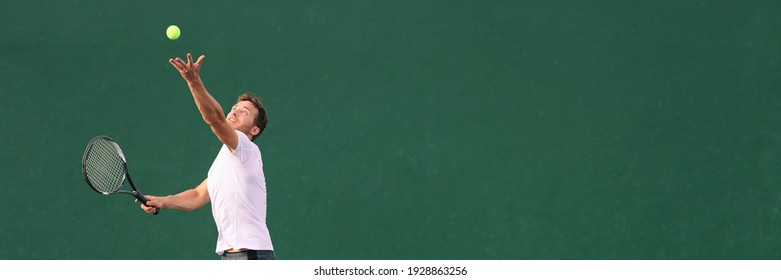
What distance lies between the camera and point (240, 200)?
3086 millimetres

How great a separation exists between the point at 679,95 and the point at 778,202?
61 centimetres

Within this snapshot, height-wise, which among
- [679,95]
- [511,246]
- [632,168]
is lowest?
[511,246]

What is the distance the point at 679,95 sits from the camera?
4.36m

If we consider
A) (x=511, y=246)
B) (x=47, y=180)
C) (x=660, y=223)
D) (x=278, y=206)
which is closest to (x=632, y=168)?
(x=660, y=223)

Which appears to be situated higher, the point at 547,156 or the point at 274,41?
the point at 274,41

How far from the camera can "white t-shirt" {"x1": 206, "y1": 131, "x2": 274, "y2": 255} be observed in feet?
10.0

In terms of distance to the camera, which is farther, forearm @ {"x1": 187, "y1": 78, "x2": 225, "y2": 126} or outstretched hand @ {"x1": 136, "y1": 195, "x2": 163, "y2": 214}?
outstretched hand @ {"x1": 136, "y1": 195, "x2": 163, "y2": 214}

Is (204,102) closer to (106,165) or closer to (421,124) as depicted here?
(106,165)

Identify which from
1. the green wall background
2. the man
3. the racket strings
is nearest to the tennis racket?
the racket strings

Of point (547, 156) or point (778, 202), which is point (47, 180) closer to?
point (547, 156)

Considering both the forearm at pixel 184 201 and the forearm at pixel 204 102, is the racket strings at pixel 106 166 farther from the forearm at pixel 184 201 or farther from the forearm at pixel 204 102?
the forearm at pixel 204 102

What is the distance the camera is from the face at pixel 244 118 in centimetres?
332

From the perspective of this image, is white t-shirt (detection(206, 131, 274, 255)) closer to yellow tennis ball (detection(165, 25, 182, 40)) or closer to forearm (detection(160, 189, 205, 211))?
forearm (detection(160, 189, 205, 211))

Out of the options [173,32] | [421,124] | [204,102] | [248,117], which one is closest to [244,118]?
[248,117]
